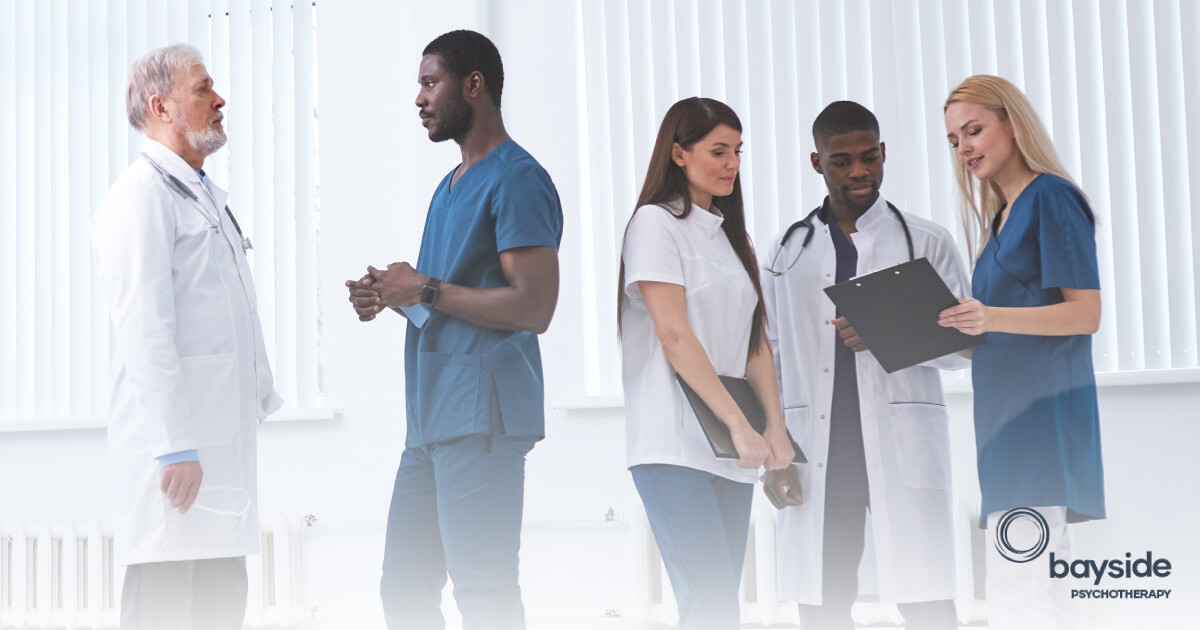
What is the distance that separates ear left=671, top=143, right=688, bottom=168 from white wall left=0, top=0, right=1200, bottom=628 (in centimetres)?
144

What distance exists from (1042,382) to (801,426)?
50 centimetres

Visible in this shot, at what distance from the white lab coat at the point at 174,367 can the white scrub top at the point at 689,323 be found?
73 cm

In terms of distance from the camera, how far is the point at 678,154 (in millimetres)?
1867

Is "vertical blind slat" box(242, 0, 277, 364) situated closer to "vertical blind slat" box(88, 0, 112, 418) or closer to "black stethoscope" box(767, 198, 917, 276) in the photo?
"vertical blind slat" box(88, 0, 112, 418)

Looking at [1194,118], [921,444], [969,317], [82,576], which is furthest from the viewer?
[82,576]

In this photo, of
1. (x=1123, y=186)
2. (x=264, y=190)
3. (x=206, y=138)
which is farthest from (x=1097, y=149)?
(x=264, y=190)

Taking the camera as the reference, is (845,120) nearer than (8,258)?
Yes

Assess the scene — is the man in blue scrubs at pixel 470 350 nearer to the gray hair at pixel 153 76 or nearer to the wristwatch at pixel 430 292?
the wristwatch at pixel 430 292

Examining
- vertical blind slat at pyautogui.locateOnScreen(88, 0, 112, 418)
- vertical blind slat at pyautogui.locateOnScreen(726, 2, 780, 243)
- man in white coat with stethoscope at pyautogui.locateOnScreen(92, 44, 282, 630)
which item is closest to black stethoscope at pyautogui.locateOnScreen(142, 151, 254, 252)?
man in white coat with stethoscope at pyautogui.locateOnScreen(92, 44, 282, 630)

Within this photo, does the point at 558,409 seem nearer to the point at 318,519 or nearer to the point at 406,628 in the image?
the point at 318,519

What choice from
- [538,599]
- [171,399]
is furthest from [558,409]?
[171,399]

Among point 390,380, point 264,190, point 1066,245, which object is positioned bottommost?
point 390,380

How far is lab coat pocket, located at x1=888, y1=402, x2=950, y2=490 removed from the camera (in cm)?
197

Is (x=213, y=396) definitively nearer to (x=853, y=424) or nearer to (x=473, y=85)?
(x=473, y=85)
